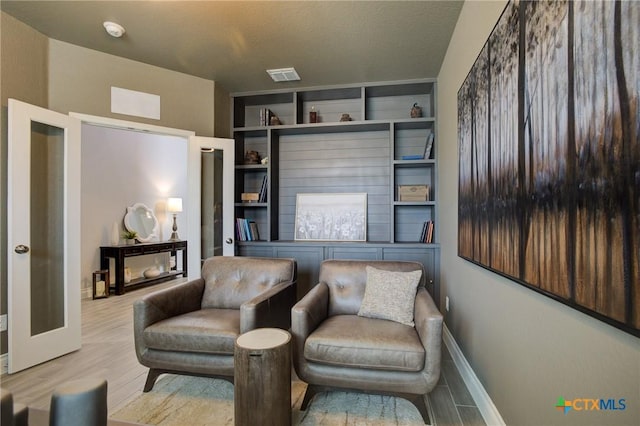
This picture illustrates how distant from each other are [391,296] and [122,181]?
17.7 feet

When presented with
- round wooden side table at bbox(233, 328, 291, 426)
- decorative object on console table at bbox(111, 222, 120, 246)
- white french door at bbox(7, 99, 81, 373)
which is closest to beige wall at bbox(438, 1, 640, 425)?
round wooden side table at bbox(233, 328, 291, 426)

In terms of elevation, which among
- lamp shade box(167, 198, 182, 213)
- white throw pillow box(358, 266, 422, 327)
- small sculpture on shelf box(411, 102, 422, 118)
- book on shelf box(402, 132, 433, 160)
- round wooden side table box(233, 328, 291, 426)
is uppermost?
small sculpture on shelf box(411, 102, 422, 118)

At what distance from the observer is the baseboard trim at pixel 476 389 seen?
1688 mm

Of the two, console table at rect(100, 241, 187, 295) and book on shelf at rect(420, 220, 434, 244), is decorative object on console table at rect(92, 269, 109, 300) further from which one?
book on shelf at rect(420, 220, 434, 244)

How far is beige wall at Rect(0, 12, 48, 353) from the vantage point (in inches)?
96.9

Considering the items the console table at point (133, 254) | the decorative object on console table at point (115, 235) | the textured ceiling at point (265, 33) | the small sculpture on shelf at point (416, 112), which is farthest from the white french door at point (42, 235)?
the small sculpture on shelf at point (416, 112)

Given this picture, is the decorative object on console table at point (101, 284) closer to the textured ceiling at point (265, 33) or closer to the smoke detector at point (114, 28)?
the textured ceiling at point (265, 33)

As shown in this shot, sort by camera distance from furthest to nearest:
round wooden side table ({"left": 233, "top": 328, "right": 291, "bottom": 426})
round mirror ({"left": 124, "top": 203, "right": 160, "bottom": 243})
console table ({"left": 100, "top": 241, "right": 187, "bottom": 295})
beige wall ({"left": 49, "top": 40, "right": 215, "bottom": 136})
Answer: round mirror ({"left": 124, "top": 203, "right": 160, "bottom": 243}), console table ({"left": 100, "top": 241, "right": 187, "bottom": 295}), beige wall ({"left": 49, "top": 40, "right": 215, "bottom": 136}), round wooden side table ({"left": 233, "top": 328, "right": 291, "bottom": 426})

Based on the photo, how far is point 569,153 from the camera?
96 cm

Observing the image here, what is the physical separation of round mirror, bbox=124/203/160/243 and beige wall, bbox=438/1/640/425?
17.4 feet

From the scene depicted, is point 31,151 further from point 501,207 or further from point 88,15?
point 501,207

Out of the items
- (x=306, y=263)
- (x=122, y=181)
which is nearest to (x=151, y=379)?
(x=306, y=263)

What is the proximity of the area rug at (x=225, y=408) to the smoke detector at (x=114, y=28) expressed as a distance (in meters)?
2.87

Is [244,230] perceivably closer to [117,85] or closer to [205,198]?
[205,198]
